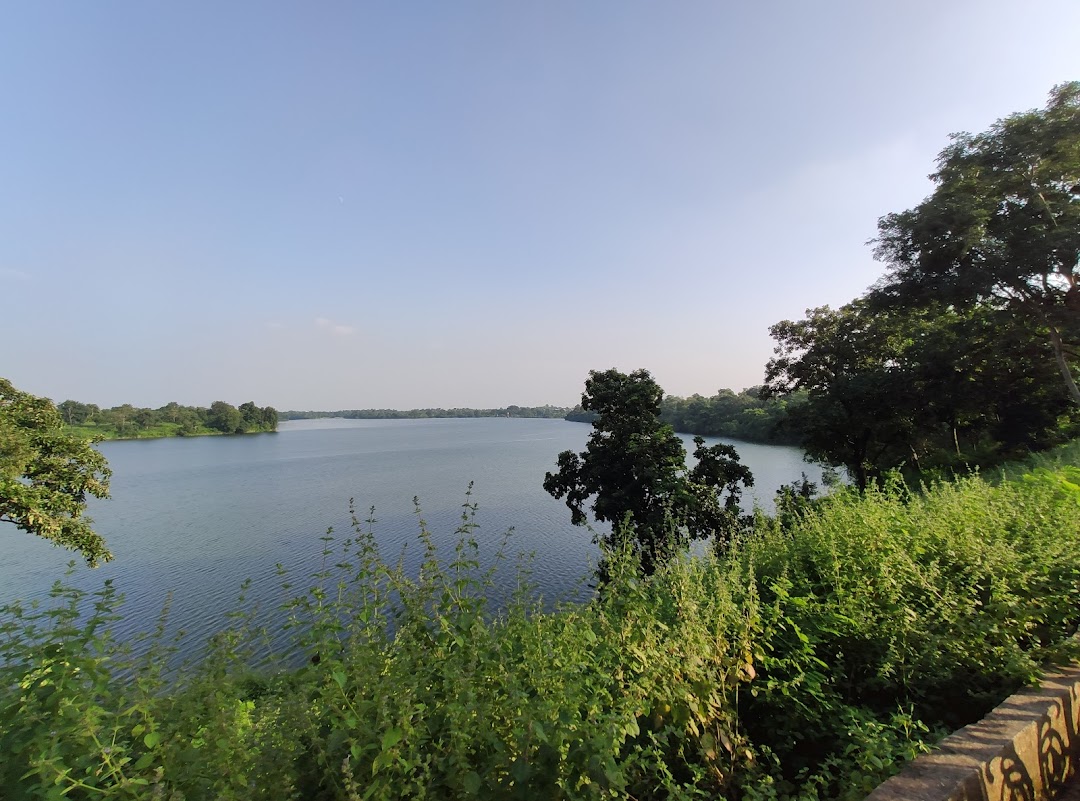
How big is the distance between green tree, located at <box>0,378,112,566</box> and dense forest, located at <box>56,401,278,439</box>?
92.6m

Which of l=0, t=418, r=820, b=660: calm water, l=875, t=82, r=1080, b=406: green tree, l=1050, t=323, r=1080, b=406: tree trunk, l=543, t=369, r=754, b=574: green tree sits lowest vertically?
l=0, t=418, r=820, b=660: calm water

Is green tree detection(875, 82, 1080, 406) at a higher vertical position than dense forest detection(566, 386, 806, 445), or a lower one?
higher

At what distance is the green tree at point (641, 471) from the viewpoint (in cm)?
1262

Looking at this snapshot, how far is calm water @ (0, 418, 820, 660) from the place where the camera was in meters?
16.2

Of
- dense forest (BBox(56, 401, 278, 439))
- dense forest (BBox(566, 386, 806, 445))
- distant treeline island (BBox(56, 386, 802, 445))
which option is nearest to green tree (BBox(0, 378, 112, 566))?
distant treeline island (BBox(56, 386, 802, 445))

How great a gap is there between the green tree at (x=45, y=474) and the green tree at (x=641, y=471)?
37.9 feet

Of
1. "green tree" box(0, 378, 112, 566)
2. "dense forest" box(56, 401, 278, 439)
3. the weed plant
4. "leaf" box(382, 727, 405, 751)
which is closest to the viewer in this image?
"leaf" box(382, 727, 405, 751)

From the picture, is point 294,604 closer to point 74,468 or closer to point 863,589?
point 863,589

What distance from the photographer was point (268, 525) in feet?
83.8

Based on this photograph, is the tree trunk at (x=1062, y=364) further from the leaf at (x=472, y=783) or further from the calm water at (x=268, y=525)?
the leaf at (x=472, y=783)

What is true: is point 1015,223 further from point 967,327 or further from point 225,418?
point 225,418

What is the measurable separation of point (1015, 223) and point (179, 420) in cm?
13669

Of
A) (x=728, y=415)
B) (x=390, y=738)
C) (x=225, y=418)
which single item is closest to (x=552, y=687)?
(x=390, y=738)

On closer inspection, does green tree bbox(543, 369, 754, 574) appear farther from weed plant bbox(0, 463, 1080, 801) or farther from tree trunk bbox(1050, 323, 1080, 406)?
weed plant bbox(0, 463, 1080, 801)
